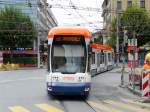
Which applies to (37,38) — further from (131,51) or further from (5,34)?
(131,51)

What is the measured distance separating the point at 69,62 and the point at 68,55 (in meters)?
0.34

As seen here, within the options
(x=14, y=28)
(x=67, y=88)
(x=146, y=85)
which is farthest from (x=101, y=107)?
(x=14, y=28)

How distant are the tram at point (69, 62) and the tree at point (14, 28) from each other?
2498 inches

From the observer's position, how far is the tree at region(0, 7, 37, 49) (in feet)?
282

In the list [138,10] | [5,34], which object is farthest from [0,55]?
[138,10]

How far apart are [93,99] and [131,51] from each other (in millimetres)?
8883

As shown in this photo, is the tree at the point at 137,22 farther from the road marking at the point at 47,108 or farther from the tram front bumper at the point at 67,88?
the road marking at the point at 47,108

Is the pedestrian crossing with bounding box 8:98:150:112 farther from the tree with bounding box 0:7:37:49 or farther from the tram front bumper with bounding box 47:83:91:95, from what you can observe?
the tree with bounding box 0:7:37:49

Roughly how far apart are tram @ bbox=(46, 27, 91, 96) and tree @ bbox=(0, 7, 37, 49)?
208ft

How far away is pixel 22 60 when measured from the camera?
91500 millimetres

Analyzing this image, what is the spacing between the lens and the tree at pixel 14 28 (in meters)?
85.8

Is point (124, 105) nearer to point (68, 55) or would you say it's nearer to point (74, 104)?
point (74, 104)

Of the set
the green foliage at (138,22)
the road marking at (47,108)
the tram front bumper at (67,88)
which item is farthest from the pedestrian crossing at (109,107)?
the green foliage at (138,22)

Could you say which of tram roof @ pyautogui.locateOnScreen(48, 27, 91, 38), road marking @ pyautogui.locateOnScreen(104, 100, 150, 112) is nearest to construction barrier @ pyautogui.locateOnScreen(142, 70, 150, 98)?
road marking @ pyautogui.locateOnScreen(104, 100, 150, 112)
